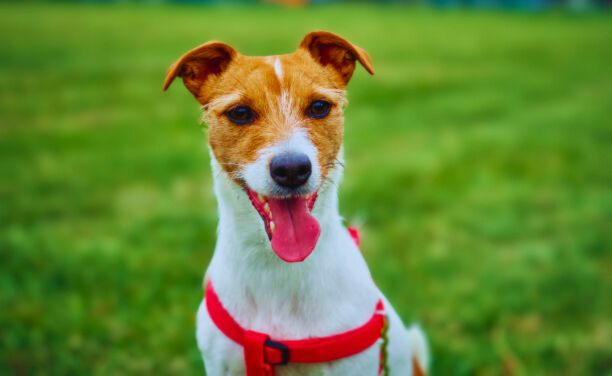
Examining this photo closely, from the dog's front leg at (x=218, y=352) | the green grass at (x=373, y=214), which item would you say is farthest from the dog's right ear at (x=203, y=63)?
the green grass at (x=373, y=214)

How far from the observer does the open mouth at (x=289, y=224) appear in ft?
8.02

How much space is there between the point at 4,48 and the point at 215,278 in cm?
1293

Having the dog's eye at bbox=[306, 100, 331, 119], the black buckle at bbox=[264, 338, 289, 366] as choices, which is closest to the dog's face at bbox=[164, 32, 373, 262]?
the dog's eye at bbox=[306, 100, 331, 119]

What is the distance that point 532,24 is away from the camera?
82.6 ft

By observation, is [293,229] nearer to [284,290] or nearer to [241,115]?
[284,290]

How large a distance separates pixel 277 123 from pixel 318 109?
0.22m

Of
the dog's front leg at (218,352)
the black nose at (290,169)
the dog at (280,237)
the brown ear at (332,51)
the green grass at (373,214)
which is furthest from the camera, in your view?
the green grass at (373,214)

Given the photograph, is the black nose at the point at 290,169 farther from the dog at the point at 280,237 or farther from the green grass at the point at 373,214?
the green grass at the point at 373,214

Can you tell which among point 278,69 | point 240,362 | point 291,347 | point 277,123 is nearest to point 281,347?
point 291,347

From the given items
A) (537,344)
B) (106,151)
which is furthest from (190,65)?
(106,151)

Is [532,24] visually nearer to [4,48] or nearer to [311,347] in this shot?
[4,48]

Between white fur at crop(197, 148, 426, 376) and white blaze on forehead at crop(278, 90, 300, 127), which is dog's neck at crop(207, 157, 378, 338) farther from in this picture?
white blaze on forehead at crop(278, 90, 300, 127)

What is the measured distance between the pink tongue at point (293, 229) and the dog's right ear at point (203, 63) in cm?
65

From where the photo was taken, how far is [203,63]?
9.10 feet
